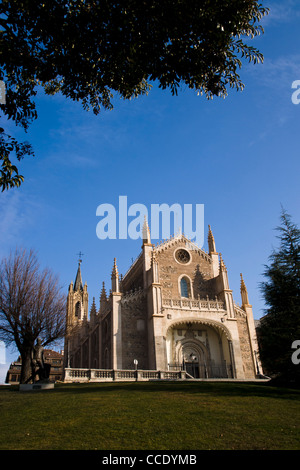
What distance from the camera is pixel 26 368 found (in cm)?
2500

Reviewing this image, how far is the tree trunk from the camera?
960 inches

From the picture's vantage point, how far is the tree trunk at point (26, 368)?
24.4 meters

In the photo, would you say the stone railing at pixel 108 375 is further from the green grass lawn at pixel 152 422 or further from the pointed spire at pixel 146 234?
the pointed spire at pixel 146 234

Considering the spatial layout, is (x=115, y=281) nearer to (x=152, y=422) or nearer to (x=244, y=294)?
(x=244, y=294)

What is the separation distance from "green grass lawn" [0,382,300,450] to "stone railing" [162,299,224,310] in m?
19.9

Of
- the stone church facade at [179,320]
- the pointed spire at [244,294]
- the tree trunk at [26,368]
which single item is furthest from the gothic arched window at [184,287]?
the tree trunk at [26,368]

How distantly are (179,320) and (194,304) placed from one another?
2.62 meters

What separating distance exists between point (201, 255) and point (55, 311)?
19.3 meters

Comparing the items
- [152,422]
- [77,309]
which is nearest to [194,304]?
[152,422]

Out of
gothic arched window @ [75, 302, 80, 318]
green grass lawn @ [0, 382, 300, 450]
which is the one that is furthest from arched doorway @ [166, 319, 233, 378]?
gothic arched window @ [75, 302, 80, 318]

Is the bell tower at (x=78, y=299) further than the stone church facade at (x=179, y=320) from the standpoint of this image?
Yes
